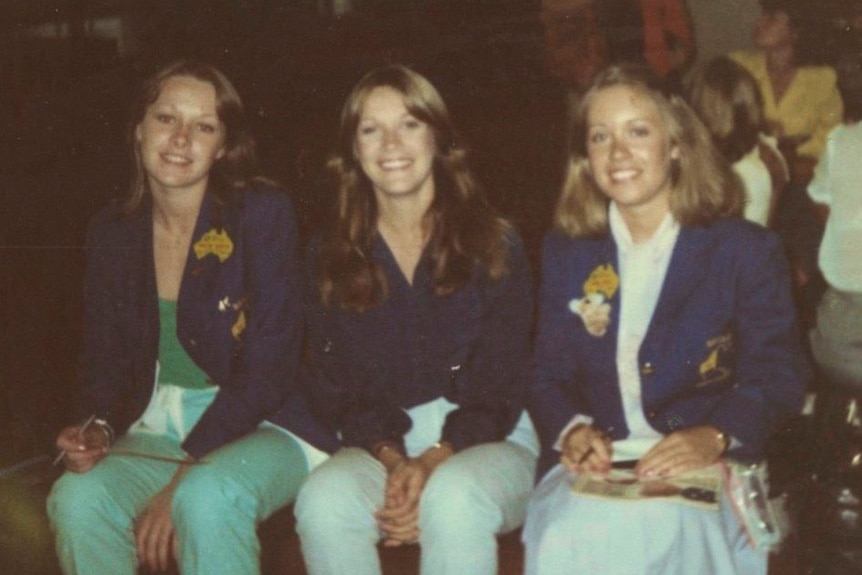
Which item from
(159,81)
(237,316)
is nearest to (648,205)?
(237,316)

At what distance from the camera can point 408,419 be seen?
6.71 feet

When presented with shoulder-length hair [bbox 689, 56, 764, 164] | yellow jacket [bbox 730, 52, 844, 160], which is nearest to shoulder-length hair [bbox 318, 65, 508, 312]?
shoulder-length hair [bbox 689, 56, 764, 164]

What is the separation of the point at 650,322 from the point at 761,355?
197 millimetres

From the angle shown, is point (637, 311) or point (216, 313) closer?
point (637, 311)

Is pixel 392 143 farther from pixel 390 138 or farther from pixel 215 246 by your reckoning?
pixel 215 246

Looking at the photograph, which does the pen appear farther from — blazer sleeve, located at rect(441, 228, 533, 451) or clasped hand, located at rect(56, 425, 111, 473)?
blazer sleeve, located at rect(441, 228, 533, 451)

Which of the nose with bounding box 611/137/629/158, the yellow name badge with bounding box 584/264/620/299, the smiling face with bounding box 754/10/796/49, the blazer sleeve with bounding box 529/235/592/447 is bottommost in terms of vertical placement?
the blazer sleeve with bounding box 529/235/592/447

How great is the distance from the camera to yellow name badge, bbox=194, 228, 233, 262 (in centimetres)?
214

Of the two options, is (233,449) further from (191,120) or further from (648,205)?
(648,205)

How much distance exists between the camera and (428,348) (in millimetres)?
2051

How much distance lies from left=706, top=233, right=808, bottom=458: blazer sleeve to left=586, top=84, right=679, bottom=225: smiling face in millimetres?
189

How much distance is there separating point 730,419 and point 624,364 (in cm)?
22

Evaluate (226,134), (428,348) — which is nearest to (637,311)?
(428,348)

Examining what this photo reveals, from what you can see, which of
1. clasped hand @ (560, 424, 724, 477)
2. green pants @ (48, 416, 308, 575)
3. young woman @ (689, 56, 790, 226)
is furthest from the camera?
young woman @ (689, 56, 790, 226)
